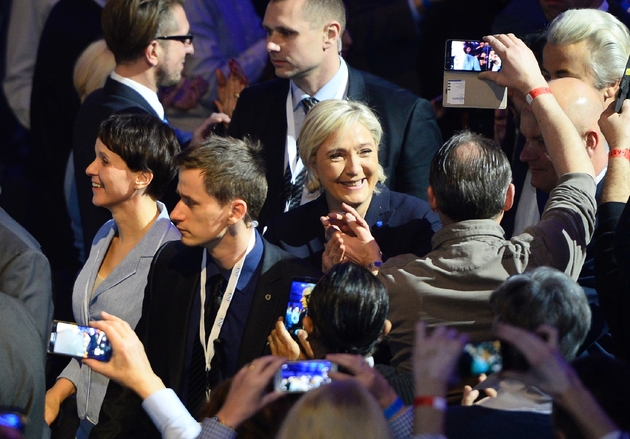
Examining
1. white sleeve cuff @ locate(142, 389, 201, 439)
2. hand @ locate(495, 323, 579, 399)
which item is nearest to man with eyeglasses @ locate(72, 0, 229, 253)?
white sleeve cuff @ locate(142, 389, 201, 439)

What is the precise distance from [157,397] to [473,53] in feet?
5.66

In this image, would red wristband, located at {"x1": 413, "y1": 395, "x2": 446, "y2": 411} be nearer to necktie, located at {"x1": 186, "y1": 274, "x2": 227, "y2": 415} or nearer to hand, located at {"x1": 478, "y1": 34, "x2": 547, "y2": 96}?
necktie, located at {"x1": 186, "y1": 274, "x2": 227, "y2": 415}

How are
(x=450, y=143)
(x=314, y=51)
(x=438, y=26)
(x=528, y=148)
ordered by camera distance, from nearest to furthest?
(x=450, y=143)
(x=528, y=148)
(x=314, y=51)
(x=438, y=26)

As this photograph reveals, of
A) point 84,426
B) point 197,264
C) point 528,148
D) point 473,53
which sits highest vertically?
point 473,53

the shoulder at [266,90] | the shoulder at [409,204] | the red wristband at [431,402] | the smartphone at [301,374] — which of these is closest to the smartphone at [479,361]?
the smartphone at [301,374]

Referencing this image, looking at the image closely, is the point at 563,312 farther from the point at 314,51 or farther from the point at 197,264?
the point at 314,51

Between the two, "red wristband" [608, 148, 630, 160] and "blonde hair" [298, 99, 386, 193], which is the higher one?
"red wristband" [608, 148, 630, 160]

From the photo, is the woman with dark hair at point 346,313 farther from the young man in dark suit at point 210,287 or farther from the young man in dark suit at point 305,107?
the young man in dark suit at point 305,107

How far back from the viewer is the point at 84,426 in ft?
12.3

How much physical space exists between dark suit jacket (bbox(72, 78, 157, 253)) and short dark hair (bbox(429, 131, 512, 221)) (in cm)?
210

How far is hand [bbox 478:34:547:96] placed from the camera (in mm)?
3273

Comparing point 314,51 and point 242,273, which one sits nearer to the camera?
point 242,273

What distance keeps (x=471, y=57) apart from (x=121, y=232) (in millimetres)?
1533

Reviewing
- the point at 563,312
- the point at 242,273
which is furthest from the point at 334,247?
the point at 563,312
